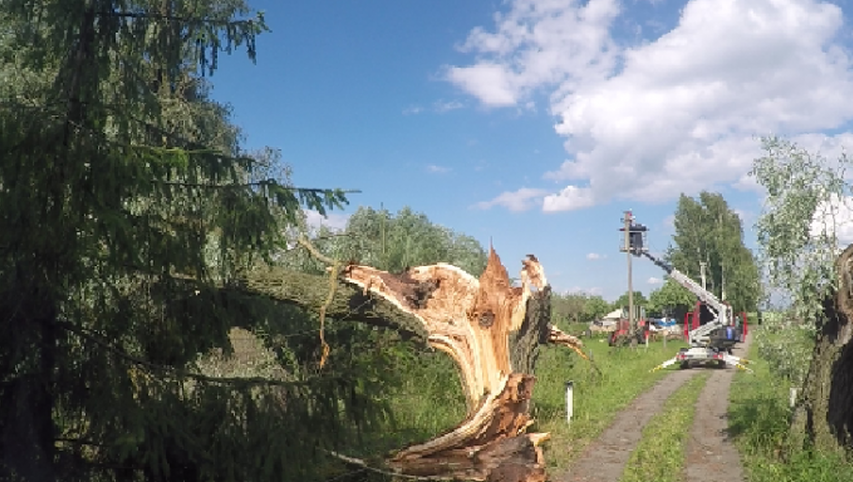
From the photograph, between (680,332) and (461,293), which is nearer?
(461,293)

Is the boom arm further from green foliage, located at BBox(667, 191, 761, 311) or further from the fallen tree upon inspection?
green foliage, located at BBox(667, 191, 761, 311)

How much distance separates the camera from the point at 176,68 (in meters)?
4.15

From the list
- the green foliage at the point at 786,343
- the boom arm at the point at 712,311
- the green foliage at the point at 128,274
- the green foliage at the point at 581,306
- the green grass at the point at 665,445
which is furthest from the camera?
the green foliage at the point at 581,306

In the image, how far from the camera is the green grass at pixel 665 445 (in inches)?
312

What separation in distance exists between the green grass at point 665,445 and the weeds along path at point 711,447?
0.12 metres

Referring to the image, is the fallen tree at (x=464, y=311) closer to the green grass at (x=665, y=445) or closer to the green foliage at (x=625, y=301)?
the green grass at (x=665, y=445)

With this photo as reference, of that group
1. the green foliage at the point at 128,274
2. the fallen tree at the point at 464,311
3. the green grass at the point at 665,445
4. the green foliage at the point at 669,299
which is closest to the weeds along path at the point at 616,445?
the green grass at the point at 665,445

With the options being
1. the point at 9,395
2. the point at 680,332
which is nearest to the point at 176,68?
the point at 9,395

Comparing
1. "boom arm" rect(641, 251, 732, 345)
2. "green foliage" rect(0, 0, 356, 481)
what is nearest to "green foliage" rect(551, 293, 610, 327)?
"boom arm" rect(641, 251, 732, 345)

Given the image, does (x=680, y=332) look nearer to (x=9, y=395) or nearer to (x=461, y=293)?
(x=461, y=293)

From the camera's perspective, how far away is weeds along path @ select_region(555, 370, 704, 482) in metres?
8.02

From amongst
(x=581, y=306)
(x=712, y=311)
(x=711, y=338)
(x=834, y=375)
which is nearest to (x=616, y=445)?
(x=834, y=375)

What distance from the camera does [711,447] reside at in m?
9.35

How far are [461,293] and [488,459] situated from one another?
232 centimetres
